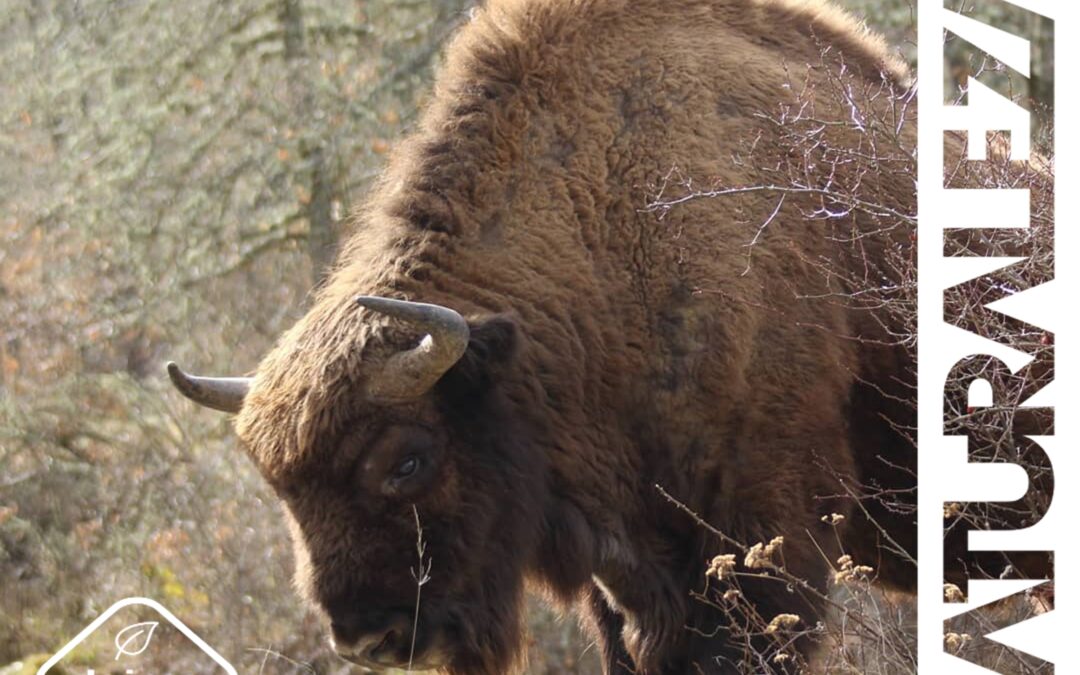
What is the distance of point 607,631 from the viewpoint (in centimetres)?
603

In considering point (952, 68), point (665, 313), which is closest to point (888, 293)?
point (665, 313)

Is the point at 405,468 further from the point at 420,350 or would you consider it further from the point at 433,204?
the point at 433,204

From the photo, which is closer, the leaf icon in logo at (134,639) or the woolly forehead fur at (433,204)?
the woolly forehead fur at (433,204)

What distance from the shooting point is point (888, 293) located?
5500 millimetres

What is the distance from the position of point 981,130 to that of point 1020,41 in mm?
273

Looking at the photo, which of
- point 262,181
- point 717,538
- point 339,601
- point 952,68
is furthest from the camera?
point 952,68

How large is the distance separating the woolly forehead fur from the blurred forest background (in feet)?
11.9

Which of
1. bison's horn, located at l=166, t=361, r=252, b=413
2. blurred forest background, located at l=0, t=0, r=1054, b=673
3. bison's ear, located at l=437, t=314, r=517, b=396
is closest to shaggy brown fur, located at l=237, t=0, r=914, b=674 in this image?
bison's ear, located at l=437, t=314, r=517, b=396

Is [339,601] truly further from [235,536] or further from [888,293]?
[235,536]

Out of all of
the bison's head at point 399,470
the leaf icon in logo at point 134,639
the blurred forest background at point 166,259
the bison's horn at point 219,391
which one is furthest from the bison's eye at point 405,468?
the blurred forest background at point 166,259

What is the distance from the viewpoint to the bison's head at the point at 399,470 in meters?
4.93

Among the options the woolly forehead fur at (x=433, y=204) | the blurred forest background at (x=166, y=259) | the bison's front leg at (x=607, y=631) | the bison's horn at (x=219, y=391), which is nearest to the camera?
the woolly forehead fur at (x=433, y=204)

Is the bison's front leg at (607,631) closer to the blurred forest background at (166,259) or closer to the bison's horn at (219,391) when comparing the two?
the bison's horn at (219,391)

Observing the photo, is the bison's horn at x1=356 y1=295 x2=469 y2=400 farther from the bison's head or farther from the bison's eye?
the bison's eye
